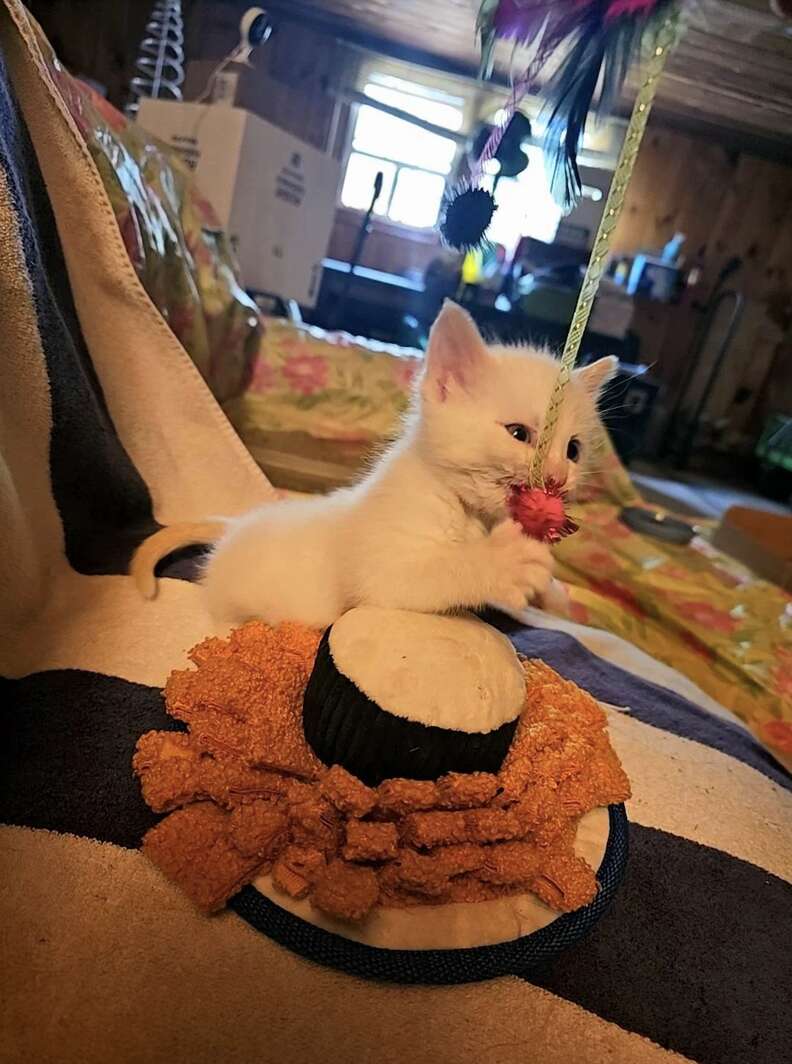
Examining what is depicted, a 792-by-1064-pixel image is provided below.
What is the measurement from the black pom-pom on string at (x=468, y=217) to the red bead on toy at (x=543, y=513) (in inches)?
8.4

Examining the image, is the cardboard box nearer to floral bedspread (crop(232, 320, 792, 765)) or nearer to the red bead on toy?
floral bedspread (crop(232, 320, 792, 765))

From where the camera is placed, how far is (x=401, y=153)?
4.39 metres

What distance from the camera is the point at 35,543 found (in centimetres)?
76

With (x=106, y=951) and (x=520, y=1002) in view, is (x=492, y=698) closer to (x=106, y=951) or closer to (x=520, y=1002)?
(x=520, y=1002)

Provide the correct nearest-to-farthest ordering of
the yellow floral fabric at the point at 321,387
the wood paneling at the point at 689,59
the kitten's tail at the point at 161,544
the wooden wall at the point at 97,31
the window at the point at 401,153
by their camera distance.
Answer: the kitten's tail at the point at 161,544 → the yellow floral fabric at the point at 321,387 → the wood paneling at the point at 689,59 → the wooden wall at the point at 97,31 → the window at the point at 401,153

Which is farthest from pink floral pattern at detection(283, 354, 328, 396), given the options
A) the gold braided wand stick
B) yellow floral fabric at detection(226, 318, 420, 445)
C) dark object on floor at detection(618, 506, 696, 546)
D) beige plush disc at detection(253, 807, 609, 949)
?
beige plush disc at detection(253, 807, 609, 949)

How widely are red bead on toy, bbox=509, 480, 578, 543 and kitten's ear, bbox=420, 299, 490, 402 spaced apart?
121 mm

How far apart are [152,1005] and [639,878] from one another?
368 millimetres

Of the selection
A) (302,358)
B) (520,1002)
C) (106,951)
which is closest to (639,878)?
(520,1002)

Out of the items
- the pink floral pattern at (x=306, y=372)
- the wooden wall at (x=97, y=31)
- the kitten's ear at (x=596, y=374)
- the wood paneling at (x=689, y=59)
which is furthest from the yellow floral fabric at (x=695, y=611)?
the wooden wall at (x=97, y=31)

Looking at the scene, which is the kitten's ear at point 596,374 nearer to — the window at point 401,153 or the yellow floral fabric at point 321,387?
the yellow floral fabric at point 321,387

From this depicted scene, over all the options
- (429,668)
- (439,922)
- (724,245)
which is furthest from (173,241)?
(724,245)

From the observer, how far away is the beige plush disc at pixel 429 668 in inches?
20.4

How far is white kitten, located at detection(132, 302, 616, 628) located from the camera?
58 centimetres
